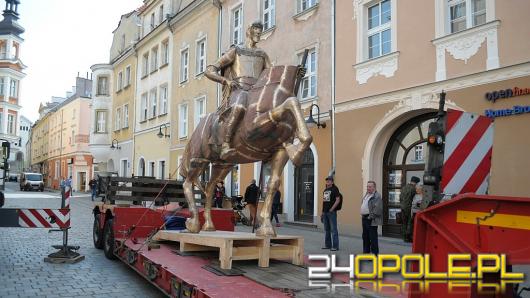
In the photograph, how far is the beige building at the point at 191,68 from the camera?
22.2 m

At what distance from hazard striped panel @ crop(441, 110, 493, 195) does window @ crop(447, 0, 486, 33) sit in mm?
7114

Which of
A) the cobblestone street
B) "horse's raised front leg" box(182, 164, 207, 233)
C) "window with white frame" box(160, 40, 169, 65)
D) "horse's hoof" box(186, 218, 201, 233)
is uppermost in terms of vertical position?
"window with white frame" box(160, 40, 169, 65)

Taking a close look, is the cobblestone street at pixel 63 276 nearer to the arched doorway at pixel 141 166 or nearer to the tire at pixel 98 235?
the tire at pixel 98 235

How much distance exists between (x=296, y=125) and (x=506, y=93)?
6362mm

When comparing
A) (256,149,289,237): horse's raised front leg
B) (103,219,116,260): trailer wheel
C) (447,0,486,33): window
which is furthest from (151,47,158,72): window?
(256,149,289,237): horse's raised front leg

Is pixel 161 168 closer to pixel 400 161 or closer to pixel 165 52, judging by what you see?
pixel 165 52

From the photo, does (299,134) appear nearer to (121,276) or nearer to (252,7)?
(121,276)

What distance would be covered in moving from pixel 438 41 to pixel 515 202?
9.44m

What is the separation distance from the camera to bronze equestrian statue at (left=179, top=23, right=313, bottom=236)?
527cm

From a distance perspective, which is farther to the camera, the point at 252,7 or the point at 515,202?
the point at 252,7

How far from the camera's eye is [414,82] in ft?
38.9

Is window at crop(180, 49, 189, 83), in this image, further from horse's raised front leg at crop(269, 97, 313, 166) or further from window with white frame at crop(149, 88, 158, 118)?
horse's raised front leg at crop(269, 97, 313, 166)

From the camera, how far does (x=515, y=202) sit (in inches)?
104

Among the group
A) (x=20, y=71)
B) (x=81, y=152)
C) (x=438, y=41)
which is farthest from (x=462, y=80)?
(x=20, y=71)
